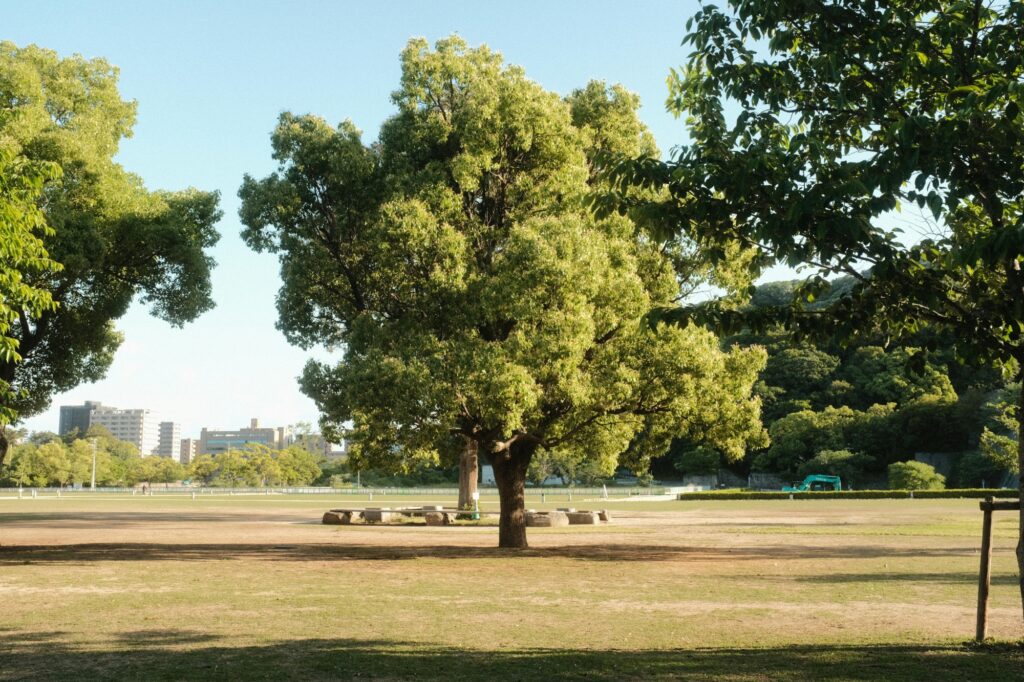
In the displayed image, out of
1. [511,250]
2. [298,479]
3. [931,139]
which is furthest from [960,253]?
[298,479]

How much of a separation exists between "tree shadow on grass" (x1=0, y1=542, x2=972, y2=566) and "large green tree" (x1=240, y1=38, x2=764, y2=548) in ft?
6.00

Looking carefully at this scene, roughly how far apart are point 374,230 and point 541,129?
14.2ft

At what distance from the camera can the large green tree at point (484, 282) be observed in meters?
17.9

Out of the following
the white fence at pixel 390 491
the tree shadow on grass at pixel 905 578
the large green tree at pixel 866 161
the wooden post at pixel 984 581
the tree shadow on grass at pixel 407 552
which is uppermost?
the large green tree at pixel 866 161

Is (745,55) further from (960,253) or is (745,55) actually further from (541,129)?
(541,129)

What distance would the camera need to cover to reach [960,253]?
19.5ft

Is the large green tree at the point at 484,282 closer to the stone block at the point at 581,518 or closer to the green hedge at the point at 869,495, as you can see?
the stone block at the point at 581,518

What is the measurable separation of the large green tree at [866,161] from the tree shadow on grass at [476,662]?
4.04 feet

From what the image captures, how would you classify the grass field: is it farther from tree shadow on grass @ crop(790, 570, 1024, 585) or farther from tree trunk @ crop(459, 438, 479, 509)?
A: tree trunk @ crop(459, 438, 479, 509)

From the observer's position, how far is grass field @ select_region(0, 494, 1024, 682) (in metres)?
8.03

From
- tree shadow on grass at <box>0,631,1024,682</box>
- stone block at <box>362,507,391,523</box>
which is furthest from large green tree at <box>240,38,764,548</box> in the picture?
stone block at <box>362,507,391,523</box>

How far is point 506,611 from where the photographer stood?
11.7 metres

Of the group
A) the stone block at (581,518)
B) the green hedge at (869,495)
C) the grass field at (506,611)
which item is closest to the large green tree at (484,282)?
the grass field at (506,611)

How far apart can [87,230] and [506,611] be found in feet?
45.0
